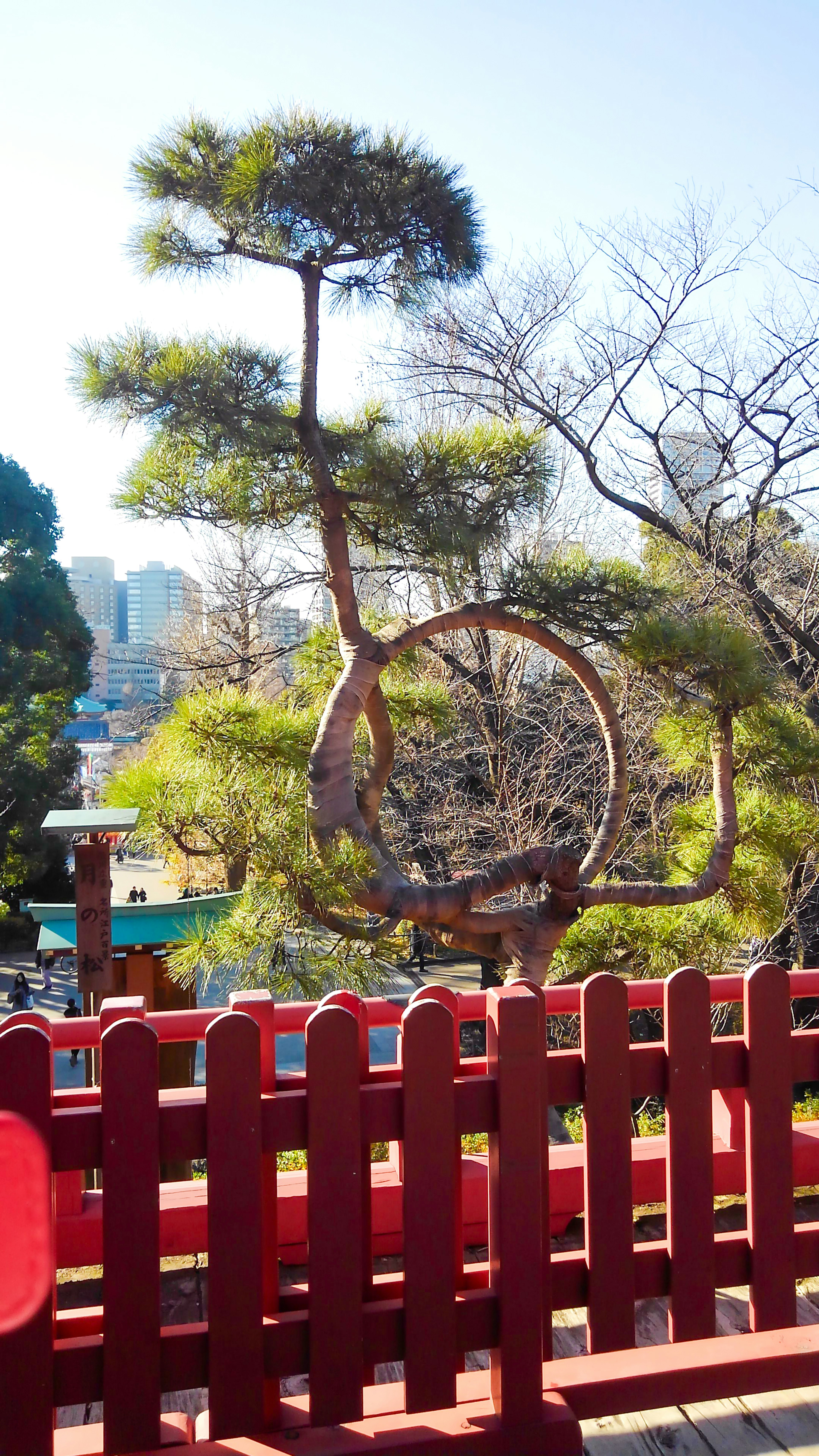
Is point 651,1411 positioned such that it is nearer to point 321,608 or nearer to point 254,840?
point 254,840

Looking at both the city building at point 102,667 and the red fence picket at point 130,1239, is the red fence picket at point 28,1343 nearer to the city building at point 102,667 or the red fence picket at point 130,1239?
the red fence picket at point 130,1239

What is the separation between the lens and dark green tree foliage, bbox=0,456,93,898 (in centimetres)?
1086

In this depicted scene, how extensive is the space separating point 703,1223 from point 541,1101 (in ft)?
0.90

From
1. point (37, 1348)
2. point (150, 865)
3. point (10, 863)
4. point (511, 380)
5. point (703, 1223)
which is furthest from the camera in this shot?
point (150, 865)

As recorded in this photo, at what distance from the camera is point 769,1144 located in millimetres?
1104

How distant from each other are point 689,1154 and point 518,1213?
0.76 ft

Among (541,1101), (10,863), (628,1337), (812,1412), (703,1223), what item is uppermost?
(10,863)

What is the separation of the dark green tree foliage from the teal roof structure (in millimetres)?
6293

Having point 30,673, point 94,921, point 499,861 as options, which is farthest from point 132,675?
point 499,861

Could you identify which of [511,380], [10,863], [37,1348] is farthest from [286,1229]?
[10,863]

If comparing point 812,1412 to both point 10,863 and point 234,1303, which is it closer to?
point 234,1303

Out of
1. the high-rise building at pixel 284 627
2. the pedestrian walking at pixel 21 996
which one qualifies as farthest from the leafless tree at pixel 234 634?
the pedestrian walking at pixel 21 996

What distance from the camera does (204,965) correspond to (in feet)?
7.84

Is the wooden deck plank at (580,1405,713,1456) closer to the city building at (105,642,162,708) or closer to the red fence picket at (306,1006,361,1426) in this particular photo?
the red fence picket at (306,1006,361,1426)
